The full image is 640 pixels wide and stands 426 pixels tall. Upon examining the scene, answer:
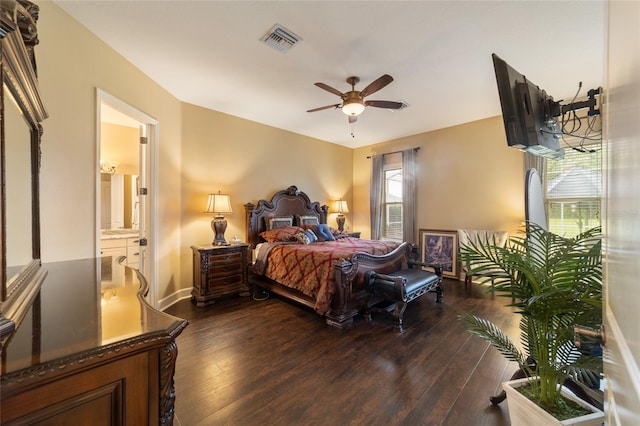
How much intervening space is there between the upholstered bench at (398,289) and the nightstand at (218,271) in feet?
6.19

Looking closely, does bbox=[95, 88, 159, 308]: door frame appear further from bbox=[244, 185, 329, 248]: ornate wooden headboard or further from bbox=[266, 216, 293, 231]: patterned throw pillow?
bbox=[266, 216, 293, 231]: patterned throw pillow

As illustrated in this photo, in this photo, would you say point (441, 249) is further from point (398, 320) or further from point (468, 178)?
point (398, 320)

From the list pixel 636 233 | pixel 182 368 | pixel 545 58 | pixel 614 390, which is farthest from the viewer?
pixel 545 58

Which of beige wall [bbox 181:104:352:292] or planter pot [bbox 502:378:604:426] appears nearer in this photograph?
planter pot [bbox 502:378:604:426]

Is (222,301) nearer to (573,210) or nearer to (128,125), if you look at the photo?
(128,125)

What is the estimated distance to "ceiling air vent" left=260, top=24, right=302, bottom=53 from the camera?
221 centimetres

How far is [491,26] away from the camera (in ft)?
7.04

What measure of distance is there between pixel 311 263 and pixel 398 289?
1.04 m

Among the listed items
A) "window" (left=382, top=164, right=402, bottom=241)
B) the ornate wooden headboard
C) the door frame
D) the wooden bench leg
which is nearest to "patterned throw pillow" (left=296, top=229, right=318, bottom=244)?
the ornate wooden headboard

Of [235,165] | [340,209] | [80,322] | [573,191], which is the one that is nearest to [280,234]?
[235,165]

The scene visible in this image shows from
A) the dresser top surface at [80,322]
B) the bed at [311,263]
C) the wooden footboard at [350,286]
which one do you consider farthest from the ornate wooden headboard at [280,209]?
the dresser top surface at [80,322]

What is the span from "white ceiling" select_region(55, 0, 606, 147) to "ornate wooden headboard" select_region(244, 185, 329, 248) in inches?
66.2

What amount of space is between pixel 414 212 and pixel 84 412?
5238mm

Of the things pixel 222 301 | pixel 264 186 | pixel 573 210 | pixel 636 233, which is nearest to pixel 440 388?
pixel 636 233
